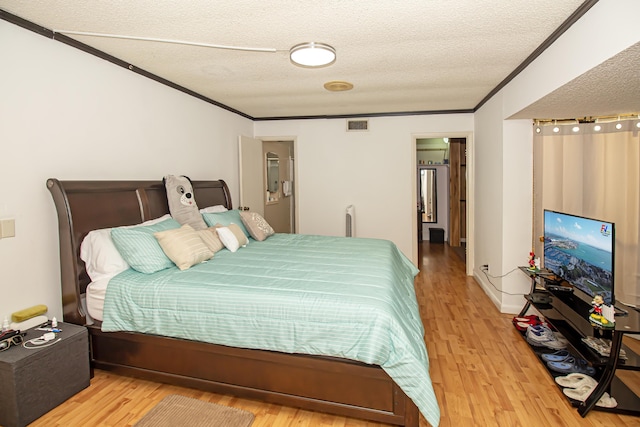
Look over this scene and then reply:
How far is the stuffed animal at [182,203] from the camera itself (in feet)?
10.4

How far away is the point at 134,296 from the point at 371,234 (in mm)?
3718

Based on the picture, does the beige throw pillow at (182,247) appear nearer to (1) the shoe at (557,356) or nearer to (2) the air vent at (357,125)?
(1) the shoe at (557,356)

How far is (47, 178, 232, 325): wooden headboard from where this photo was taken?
7.55ft

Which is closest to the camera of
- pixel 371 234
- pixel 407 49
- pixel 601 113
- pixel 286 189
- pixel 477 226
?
pixel 407 49

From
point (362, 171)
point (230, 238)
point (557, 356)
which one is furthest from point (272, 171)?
point (557, 356)

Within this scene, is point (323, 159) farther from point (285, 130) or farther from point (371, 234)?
point (371, 234)

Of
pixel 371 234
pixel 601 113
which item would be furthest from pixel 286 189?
pixel 601 113

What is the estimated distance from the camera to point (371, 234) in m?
5.35

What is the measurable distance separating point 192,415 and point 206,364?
10.9 inches

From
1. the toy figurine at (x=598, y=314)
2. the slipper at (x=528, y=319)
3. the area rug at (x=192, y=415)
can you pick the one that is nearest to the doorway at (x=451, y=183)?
the slipper at (x=528, y=319)

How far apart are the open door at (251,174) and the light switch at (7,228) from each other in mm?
2835

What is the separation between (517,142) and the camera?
3.46 m

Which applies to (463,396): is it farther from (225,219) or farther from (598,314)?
(225,219)

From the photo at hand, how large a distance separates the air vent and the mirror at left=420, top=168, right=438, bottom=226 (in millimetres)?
2949
